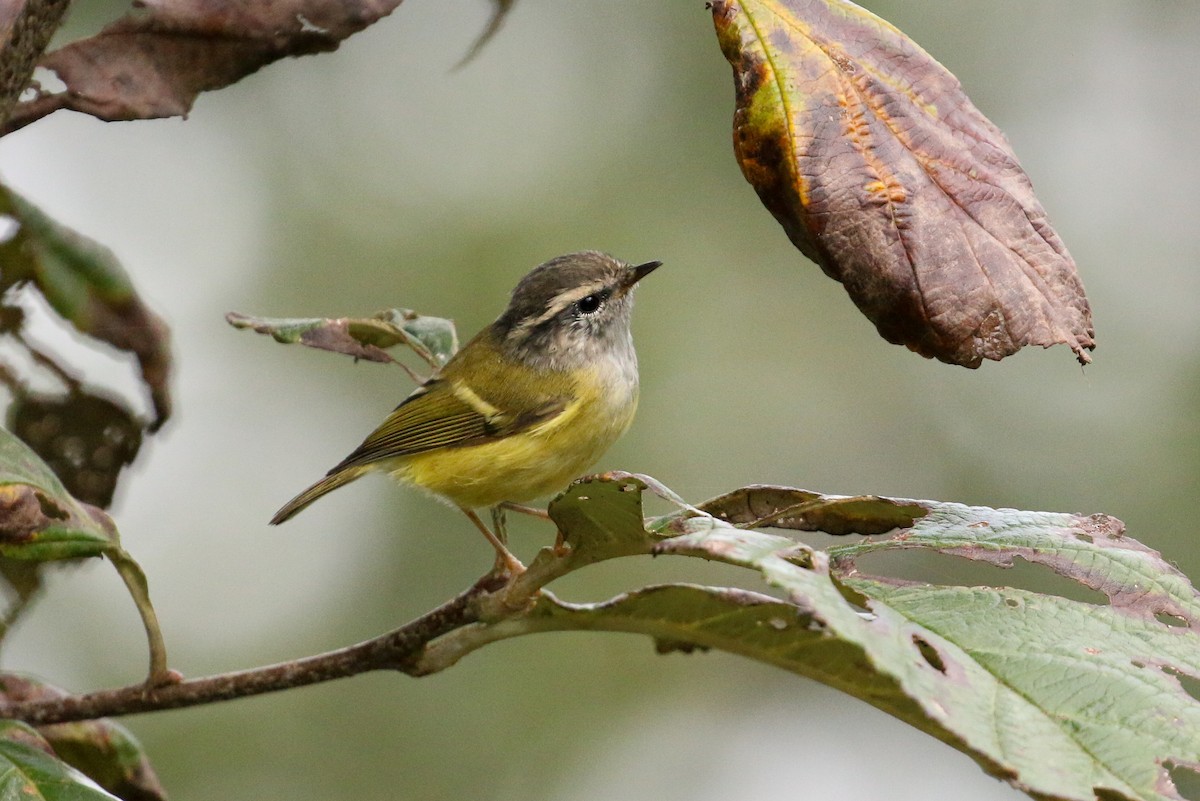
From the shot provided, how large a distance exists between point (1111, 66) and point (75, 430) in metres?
6.37

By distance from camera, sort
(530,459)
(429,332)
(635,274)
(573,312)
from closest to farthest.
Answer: (429,332), (530,459), (635,274), (573,312)

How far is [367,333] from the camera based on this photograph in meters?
2.58

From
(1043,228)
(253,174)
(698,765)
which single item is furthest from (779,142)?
(253,174)

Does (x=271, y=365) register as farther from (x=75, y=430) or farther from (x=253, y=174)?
(x=75, y=430)

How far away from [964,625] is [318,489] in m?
2.86

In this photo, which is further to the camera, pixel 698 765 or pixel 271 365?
pixel 271 365

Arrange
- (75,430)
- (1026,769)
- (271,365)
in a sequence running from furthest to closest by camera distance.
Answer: (271,365) < (75,430) < (1026,769)

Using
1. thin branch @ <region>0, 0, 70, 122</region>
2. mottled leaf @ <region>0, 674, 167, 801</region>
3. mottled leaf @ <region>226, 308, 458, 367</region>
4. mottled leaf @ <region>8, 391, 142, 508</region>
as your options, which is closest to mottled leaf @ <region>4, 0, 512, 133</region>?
thin branch @ <region>0, 0, 70, 122</region>

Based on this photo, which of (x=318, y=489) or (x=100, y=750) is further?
(x=318, y=489)

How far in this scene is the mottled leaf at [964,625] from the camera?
1.31m

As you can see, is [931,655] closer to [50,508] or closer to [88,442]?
[50,508]

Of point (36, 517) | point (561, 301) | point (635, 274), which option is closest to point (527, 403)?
point (561, 301)

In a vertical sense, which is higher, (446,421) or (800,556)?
(800,556)

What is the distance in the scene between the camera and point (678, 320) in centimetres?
746
